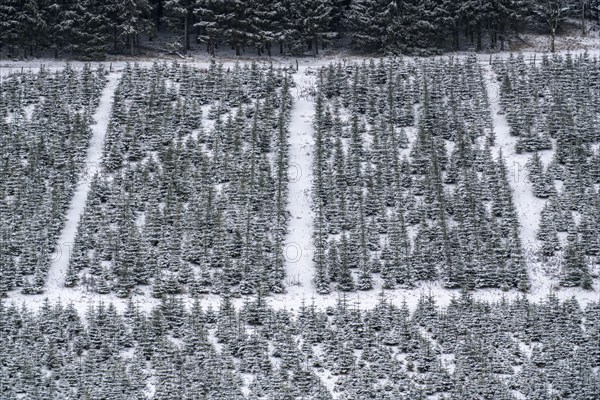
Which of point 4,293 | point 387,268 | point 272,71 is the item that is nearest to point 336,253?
point 387,268

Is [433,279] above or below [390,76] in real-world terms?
below

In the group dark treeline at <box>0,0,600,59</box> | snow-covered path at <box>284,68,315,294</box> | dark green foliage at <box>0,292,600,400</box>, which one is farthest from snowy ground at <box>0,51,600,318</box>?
dark treeline at <box>0,0,600,59</box>

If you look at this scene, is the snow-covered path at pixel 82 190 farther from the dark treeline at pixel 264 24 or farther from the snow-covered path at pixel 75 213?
the dark treeline at pixel 264 24

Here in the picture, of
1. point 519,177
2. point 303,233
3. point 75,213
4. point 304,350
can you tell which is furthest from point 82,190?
point 519,177

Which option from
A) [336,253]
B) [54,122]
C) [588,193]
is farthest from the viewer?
[54,122]

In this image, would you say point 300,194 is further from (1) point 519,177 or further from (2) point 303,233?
(1) point 519,177

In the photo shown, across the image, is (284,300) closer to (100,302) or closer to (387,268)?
(387,268)

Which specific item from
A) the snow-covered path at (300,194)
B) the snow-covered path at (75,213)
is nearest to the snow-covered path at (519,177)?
the snow-covered path at (300,194)

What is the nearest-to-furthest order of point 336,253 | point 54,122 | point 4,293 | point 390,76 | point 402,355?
point 402,355 < point 4,293 < point 336,253 < point 54,122 < point 390,76
